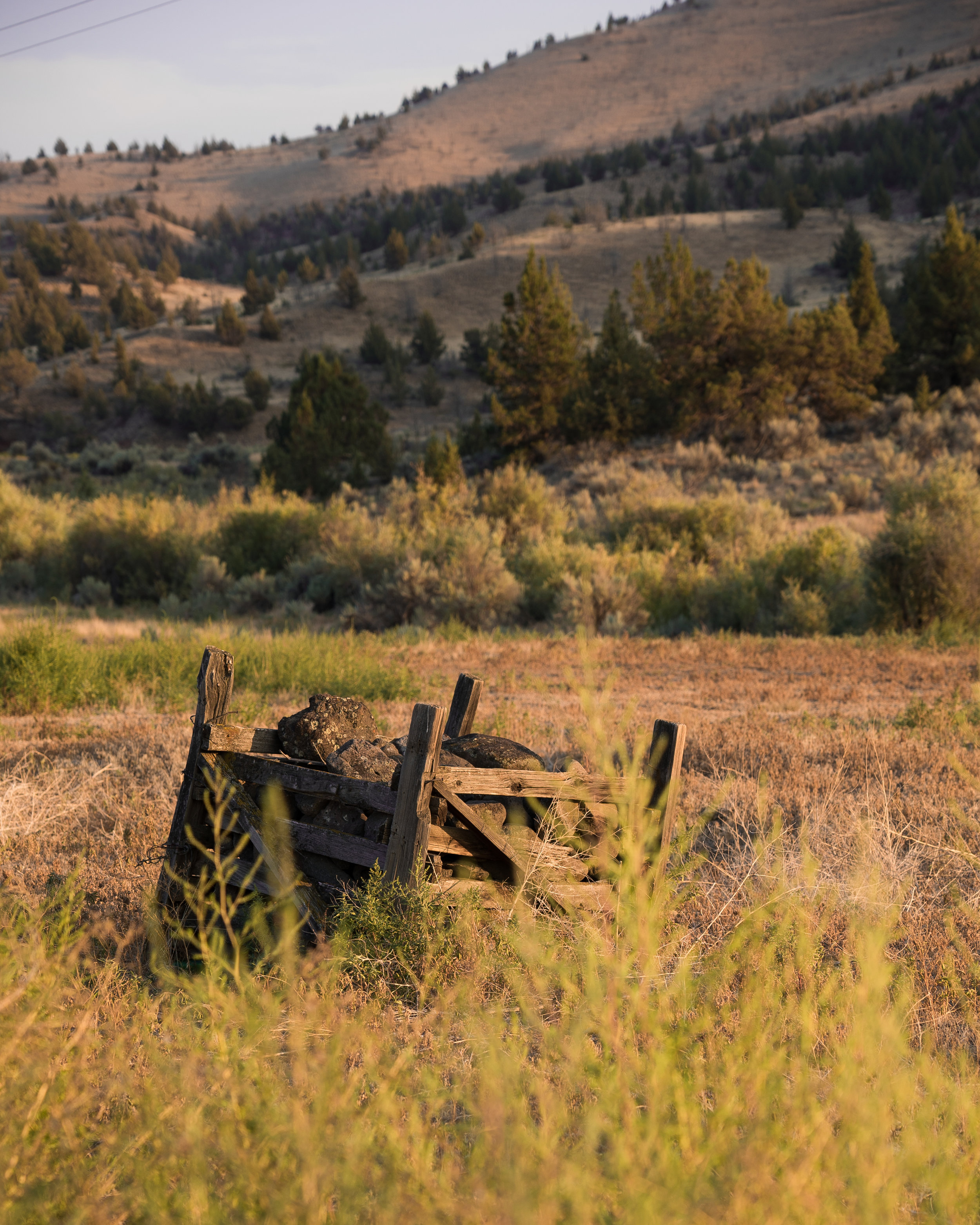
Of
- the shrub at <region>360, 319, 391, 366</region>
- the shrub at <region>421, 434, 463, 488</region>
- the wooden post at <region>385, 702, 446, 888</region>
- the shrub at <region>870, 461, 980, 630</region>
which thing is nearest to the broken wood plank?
the wooden post at <region>385, 702, 446, 888</region>

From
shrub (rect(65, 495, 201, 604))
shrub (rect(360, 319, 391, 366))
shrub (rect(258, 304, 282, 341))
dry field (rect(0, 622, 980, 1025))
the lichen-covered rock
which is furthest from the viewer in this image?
shrub (rect(258, 304, 282, 341))

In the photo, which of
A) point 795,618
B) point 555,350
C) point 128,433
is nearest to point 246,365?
point 128,433

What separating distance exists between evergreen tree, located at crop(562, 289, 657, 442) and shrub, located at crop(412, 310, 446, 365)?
23.1 meters

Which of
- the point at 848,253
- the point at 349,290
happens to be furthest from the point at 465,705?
the point at 349,290

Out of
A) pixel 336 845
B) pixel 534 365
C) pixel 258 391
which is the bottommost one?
pixel 336 845

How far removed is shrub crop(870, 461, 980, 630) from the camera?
37.0 feet

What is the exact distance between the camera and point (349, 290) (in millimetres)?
61312

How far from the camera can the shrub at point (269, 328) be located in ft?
192

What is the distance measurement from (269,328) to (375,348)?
36.3 feet

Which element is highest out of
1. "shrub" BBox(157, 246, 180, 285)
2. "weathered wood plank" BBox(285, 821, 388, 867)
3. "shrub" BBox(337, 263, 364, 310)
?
"shrub" BBox(157, 246, 180, 285)

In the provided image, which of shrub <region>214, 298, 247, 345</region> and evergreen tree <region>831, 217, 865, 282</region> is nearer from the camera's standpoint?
evergreen tree <region>831, 217, 865, 282</region>

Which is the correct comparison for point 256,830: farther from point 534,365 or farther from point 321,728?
point 534,365

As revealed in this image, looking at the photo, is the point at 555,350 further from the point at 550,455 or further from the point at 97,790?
the point at 97,790

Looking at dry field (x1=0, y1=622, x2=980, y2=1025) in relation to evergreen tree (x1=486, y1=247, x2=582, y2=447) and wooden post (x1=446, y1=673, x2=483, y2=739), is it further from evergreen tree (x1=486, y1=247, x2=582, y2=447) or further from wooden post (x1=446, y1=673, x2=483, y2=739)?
evergreen tree (x1=486, y1=247, x2=582, y2=447)
